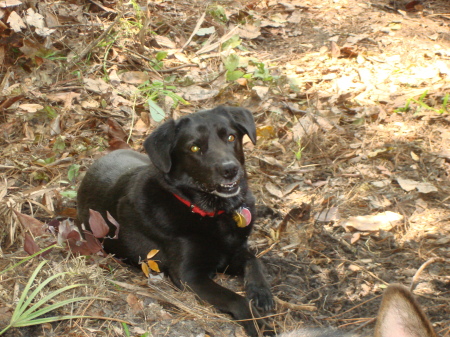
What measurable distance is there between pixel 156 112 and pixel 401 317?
14.3 ft

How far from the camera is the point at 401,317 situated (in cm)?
184

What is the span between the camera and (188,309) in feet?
11.9

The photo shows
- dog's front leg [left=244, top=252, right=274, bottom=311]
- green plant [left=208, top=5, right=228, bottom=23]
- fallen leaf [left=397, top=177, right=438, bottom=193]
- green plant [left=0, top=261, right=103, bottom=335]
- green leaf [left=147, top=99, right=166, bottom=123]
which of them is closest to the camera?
green plant [left=0, top=261, right=103, bottom=335]

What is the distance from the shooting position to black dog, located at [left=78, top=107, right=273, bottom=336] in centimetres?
410

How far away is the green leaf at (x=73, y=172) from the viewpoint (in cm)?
523

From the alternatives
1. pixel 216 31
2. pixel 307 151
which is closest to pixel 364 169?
pixel 307 151

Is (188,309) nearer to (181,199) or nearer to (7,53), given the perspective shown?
(181,199)

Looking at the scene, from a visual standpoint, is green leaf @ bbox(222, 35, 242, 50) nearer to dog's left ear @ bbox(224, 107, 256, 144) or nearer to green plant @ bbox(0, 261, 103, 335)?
dog's left ear @ bbox(224, 107, 256, 144)

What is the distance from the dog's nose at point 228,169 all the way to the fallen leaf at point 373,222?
1112 mm

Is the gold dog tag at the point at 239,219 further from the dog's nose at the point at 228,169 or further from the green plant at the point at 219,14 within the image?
the green plant at the point at 219,14

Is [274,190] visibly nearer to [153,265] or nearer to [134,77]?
[153,265]

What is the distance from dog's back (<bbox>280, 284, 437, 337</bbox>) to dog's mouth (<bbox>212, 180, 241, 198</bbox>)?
236 centimetres

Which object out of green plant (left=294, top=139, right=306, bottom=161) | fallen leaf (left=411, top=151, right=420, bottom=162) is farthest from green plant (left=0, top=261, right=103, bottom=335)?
fallen leaf (left=411, top=151, right=420, bottom=162)

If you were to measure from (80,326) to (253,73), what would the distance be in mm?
4300
